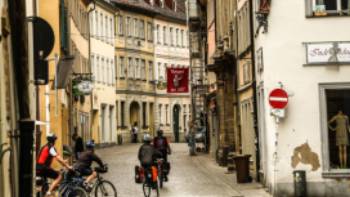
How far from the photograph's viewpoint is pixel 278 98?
27.0 metres

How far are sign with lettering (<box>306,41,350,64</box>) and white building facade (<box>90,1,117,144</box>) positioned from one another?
158ft

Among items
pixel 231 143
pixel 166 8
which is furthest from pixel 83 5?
pixel 166 8

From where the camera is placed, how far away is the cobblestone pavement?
30000 mm

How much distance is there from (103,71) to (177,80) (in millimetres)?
19139

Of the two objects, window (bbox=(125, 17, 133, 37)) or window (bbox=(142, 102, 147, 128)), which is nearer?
window (bbox=(125, 17, 133, 37))

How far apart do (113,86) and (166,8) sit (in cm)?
1949

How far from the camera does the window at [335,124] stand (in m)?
27.3

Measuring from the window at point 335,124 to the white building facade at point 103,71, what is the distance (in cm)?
4825

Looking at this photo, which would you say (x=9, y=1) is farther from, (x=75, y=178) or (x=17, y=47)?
(x=75, y=178)

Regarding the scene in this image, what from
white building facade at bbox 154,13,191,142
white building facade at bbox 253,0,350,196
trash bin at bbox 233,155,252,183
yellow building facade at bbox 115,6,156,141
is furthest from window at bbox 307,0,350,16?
white building facade at bbox 154,13,191,142

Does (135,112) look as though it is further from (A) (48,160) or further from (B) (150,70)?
(A) (48,160)

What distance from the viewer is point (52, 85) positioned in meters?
38.8

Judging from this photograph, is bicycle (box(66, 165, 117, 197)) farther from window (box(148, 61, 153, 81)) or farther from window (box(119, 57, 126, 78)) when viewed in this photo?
window (box(148, 61, 153, 81))

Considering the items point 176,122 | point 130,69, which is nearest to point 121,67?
point 130,69
